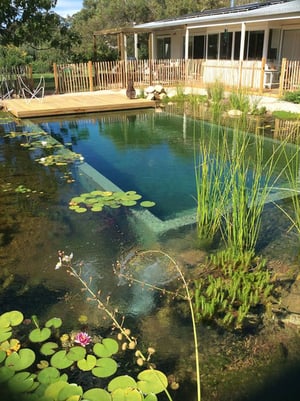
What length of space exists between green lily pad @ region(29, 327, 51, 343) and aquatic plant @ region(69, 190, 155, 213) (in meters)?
1.80

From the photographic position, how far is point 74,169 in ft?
17.8

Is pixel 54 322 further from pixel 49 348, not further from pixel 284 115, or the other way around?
pixel 284 115

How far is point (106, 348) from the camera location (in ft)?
6.93

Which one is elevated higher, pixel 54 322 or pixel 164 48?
pixel 164 48

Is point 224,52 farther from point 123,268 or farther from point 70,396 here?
point 70,396

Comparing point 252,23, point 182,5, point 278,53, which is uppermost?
point 182,5

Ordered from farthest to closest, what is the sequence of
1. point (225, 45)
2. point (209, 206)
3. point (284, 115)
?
point (225, 45)
point (284, 115)
point (209, 206)

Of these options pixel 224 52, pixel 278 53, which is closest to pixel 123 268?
pixel 278 53

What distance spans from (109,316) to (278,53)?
13.6 m

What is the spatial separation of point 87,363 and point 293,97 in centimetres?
987

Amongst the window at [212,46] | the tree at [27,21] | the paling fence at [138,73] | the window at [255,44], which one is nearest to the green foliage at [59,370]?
the paling fence at [138,73]

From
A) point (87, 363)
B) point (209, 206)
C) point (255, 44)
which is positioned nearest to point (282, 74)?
point (255, 44)

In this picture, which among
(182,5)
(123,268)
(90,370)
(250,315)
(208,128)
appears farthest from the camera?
(182,5)

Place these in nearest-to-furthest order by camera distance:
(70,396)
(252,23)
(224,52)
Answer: (70,396), (252,23), (224,52)
